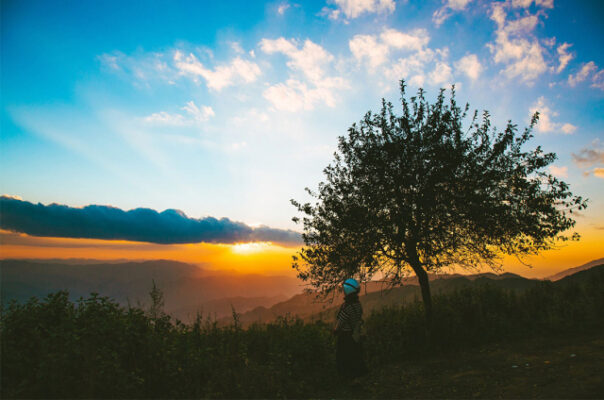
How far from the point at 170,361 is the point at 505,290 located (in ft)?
51.0

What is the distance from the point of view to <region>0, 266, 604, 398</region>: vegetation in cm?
607

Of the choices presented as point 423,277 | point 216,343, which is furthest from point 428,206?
point 216,343

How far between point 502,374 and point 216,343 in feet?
28.7

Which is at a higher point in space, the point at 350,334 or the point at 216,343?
the point at 350,334

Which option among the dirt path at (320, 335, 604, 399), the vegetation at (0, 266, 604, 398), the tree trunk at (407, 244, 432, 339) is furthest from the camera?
the tree trunk at (407, 244, 432, 339)

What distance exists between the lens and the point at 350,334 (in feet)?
28.7

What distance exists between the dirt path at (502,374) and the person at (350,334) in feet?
1.41

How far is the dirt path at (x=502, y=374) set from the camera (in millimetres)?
6836

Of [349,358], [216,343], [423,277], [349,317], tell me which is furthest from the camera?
[423,277]

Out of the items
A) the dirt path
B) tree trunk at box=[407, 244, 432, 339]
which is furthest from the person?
tree trunk at box=[407, 244, 432, 339]

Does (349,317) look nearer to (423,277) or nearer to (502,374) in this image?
(502,374)

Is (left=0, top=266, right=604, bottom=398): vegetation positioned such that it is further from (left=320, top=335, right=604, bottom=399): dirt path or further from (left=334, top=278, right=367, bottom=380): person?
(left=334, top=278, right=367, bottom=380): person

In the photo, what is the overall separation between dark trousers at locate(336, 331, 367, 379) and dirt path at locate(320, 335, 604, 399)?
0.35 m

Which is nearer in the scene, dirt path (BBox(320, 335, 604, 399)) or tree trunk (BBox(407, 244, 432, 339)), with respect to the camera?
dirt path (BBox(320, 335, 604, 399))
